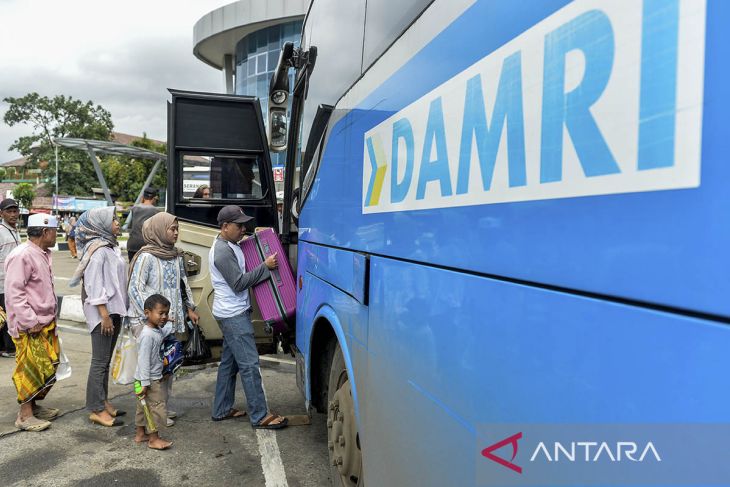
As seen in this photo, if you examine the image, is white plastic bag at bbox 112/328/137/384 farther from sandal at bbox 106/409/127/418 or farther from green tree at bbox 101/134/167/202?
green tree at bbox 101/134/167/202

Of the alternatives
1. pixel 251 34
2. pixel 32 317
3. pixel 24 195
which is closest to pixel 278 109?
pixel 32 317

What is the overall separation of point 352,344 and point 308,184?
1.44 metres

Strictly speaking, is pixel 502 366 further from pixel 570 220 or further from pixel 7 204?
pixel 7 204

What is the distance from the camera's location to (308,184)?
3611 mm

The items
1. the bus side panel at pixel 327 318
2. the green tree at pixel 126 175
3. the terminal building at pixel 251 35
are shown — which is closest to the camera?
the bus side panel at pixel 327 318

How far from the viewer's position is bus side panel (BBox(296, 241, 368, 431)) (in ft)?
7.92

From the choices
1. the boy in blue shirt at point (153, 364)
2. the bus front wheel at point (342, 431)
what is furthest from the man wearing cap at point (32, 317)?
the bus front wheel at point (342, 431)

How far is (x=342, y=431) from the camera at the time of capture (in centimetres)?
280

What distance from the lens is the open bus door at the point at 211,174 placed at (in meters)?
4.79

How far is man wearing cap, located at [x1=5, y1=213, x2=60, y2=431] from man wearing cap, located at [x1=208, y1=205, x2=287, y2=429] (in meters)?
1.30

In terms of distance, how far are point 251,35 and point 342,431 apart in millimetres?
37461

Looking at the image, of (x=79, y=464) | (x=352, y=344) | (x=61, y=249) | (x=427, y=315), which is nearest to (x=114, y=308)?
(x=79, y=464)

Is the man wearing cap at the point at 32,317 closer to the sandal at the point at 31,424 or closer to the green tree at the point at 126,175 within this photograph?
the sandal at the point at 31,424

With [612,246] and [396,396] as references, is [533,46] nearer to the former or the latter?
[612,246]
